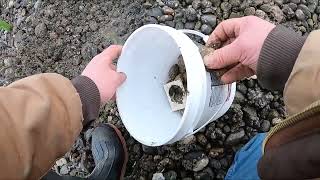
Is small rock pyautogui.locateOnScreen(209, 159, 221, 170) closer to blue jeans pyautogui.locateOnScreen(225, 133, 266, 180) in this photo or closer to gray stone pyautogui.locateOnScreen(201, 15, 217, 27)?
blue jeans pyautogui.locateOnScreen(225, 133, 266, 180)

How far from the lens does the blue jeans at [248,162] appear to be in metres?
1.19


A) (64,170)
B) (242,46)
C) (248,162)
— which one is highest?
(242,46)

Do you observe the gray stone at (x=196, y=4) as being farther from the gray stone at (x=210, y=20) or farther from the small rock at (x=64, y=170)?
the small rock at (x=64, y=170)

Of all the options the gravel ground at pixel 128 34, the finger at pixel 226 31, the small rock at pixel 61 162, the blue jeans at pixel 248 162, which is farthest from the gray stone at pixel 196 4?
the small rock at pixel 61 162

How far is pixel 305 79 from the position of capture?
924 mm

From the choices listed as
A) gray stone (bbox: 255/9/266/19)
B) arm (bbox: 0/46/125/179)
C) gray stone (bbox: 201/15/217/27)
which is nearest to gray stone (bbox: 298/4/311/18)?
gray stone (bbox: 255/9/266/19)

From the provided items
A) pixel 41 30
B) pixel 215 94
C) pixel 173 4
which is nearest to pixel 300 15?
pixel 173 4

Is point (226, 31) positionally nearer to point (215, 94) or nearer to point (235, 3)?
point (215, 94)

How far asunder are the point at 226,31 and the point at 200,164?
0.42 m

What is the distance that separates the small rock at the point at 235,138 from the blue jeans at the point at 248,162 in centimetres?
13

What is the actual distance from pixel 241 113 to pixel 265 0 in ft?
1.18

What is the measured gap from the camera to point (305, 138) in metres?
0.81

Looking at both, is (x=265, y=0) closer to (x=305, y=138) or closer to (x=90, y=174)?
(x=90, y=174)

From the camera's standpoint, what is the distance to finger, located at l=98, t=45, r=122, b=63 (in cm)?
122
